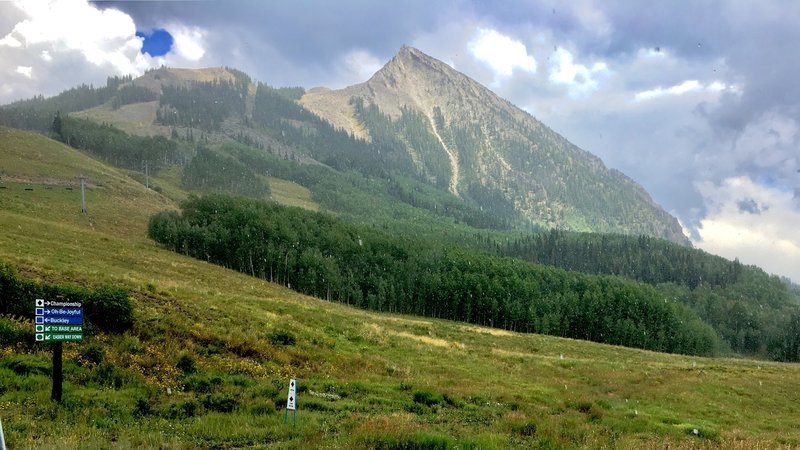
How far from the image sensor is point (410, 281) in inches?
5138

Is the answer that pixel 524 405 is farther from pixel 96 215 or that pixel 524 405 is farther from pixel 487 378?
pixel 96 215

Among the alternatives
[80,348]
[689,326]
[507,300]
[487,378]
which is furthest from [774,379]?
[689,326]

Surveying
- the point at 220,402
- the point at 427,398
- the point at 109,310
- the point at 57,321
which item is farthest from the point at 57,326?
the point at 427,398

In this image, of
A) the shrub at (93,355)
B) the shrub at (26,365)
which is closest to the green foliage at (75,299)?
the shrub at (93,355)

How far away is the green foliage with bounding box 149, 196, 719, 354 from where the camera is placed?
385 ft

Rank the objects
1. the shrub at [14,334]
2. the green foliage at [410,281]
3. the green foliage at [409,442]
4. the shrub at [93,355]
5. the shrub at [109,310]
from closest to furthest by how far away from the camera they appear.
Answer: the green foliage at [409,442] < the shrub at [14,334] < the shrub at [93,355] < the shrub at [109,310] < the green foliage at [410,281]

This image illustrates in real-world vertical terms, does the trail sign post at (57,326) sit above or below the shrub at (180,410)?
above

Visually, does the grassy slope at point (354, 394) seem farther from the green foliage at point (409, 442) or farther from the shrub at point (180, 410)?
the shrub at point (180, 410)

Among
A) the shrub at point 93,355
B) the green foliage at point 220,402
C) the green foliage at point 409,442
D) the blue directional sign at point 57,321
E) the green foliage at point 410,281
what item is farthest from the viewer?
the green foliage at point 410,281

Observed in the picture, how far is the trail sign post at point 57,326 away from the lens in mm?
14031

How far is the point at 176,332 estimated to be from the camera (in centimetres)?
2370

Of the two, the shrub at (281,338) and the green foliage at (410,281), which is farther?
the green foliage at (410,281)

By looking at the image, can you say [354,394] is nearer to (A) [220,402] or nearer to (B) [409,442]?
(A) [220,402]

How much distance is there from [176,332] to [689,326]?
142 meters
